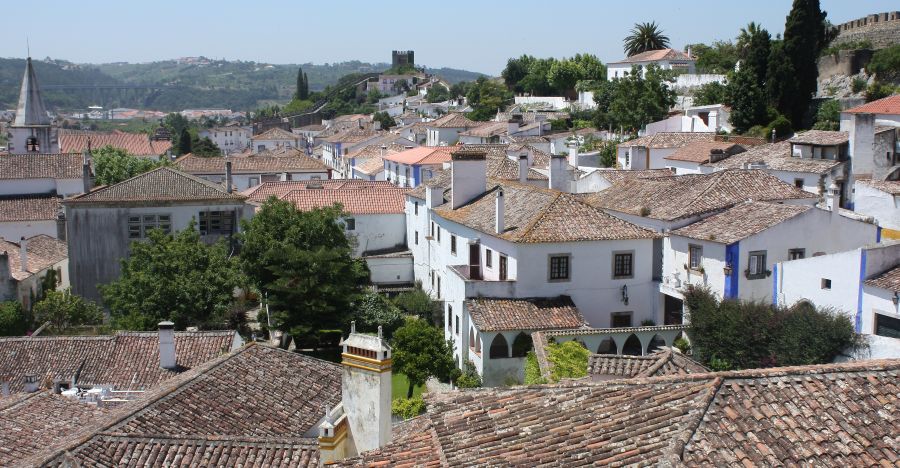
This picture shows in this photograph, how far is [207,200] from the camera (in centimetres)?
3906

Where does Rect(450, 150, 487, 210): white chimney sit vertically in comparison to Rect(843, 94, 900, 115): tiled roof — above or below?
below

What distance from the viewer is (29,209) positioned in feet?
167

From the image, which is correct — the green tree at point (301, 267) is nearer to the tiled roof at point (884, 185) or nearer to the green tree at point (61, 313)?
the green tree at point (61, 313)

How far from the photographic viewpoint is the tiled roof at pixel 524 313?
26.8 metres

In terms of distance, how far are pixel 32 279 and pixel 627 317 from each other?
23661 mm

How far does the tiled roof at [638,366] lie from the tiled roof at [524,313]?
336 inches

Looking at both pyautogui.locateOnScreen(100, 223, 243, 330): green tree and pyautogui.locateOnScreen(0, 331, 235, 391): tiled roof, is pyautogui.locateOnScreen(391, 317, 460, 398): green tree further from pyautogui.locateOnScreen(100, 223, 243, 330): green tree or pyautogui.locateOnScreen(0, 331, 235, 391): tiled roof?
pyautogui.locateOnScreen(100, 223, 243, 330): green tree

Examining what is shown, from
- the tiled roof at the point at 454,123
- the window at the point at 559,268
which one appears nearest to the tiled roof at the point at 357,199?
the window at the point at 559,268

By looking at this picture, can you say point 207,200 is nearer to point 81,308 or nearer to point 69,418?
point 81,308

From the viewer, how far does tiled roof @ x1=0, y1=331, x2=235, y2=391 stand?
22812mm

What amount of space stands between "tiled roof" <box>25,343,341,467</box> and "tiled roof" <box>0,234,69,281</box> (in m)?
22.1

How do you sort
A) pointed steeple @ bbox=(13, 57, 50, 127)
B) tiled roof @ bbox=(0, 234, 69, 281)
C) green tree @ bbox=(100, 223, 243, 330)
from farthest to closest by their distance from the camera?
pointed steeple @ bbox=(13, 57, 50, 127) < tiled roof @ bbox=(0, 234, 69, 281) < green tree @ bbox=(100, 223, 243, 330)

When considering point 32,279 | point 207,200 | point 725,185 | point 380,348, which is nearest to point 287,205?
point 207,200

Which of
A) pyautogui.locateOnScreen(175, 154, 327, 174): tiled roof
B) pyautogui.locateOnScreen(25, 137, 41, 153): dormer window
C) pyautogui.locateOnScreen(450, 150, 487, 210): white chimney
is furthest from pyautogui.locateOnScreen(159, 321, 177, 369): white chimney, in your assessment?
pyautogui.locateOnScreen(25, 137, 41, 153): dormer window
